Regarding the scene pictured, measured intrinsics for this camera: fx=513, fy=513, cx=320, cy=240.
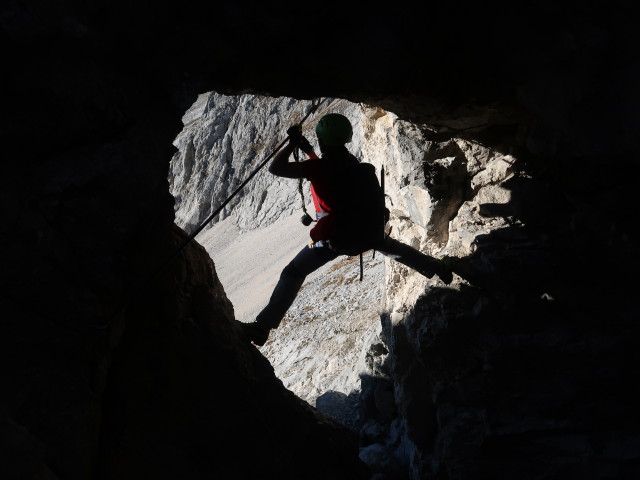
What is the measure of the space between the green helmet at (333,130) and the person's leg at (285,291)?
4.08 feet

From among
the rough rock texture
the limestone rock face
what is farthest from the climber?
the limestone rock face

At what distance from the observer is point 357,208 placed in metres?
5.67

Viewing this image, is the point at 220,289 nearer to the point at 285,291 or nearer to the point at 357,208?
the point at 285,291

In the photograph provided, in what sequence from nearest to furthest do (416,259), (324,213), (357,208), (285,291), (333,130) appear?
(333,130) < (357,208) < (324,213) < (285,291) < (416,259)

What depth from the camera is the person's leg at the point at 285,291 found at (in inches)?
236

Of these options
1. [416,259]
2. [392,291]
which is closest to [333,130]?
[416,259]

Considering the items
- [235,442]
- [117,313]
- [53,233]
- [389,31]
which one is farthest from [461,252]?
[53,233]

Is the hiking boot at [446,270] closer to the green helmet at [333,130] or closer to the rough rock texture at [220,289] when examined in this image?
the rough rock texture at [220,289]

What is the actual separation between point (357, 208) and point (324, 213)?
1.54 feet

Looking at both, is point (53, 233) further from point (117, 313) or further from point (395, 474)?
point (395, 474)

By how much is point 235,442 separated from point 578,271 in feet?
12.9

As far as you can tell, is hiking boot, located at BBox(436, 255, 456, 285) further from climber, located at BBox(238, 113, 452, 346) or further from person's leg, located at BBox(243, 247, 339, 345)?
person's leg, located at BBox(243, 247, 339, 345)

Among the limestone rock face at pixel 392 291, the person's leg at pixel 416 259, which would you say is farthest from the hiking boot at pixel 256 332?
the limestone rock face at pixel 392 291

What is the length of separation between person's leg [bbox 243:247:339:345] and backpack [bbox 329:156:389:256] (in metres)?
0.31
